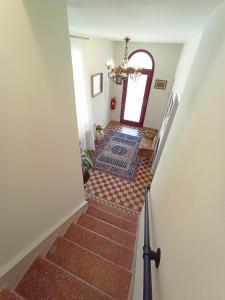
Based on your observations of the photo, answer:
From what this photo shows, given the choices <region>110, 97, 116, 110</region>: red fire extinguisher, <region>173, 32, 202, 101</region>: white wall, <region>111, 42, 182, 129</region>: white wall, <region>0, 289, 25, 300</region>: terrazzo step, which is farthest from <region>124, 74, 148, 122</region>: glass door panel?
<region>0, 289, 25, 300</region>: terrazzo step

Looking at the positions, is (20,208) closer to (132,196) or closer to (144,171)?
(132,196)

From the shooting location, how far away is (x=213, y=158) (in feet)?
2.19

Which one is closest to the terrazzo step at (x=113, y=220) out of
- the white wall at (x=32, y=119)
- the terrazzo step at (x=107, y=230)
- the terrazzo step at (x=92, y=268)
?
the terrazzo step at (x=107, y=230)

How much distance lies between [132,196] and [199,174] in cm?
280

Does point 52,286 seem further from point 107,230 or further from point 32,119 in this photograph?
point 32,119

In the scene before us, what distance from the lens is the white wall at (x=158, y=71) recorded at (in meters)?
4.72

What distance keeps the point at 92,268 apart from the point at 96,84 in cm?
390

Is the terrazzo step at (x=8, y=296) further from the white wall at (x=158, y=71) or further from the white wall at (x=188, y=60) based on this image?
the white wall at (x=158, y=71)

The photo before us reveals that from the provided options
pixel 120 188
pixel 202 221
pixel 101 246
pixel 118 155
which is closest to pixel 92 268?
pixel 101 246

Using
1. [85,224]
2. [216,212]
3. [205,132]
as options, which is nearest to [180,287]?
[216,212]

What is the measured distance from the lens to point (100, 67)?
4344 mm

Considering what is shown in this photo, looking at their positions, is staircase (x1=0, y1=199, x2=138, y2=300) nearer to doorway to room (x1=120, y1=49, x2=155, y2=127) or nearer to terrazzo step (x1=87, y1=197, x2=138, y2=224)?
terrazzo step (x1=87, y1=197, x2=138, y2=224)

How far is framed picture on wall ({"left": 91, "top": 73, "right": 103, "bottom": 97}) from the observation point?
4.04 metres

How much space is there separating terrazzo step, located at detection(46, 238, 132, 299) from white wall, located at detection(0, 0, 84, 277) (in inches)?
12.9
